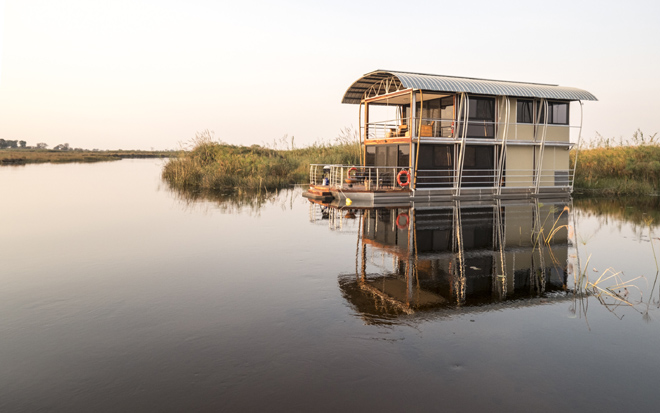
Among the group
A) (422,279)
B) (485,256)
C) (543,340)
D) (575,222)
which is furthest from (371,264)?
(575,222)

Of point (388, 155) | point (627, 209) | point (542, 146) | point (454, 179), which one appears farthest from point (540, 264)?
point (542, 146)

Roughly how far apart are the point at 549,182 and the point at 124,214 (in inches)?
812

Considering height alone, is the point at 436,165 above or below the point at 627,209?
above

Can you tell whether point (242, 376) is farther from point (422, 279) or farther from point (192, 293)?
point (422, 279)

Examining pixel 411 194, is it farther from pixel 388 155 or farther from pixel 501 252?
pixel 501 252

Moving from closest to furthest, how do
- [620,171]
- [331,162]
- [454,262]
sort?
1. [454,262]
2. [620,171]
3. [331,162]

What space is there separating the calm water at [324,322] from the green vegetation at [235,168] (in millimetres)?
16671

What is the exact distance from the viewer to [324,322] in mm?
6641

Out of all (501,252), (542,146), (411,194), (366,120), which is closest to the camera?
(501,252)

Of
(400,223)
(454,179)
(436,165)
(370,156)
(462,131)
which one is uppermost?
(462,131)

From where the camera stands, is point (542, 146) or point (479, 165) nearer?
point (479, 165)

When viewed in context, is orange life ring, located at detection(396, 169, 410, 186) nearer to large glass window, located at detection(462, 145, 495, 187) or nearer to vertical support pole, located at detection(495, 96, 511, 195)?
large glass window, located at detection(462, 145, 495, 187)

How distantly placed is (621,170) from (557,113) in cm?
752

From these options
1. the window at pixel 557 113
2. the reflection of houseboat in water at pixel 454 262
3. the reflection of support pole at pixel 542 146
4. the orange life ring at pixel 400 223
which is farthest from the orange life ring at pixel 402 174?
the window at pixel 557 113
